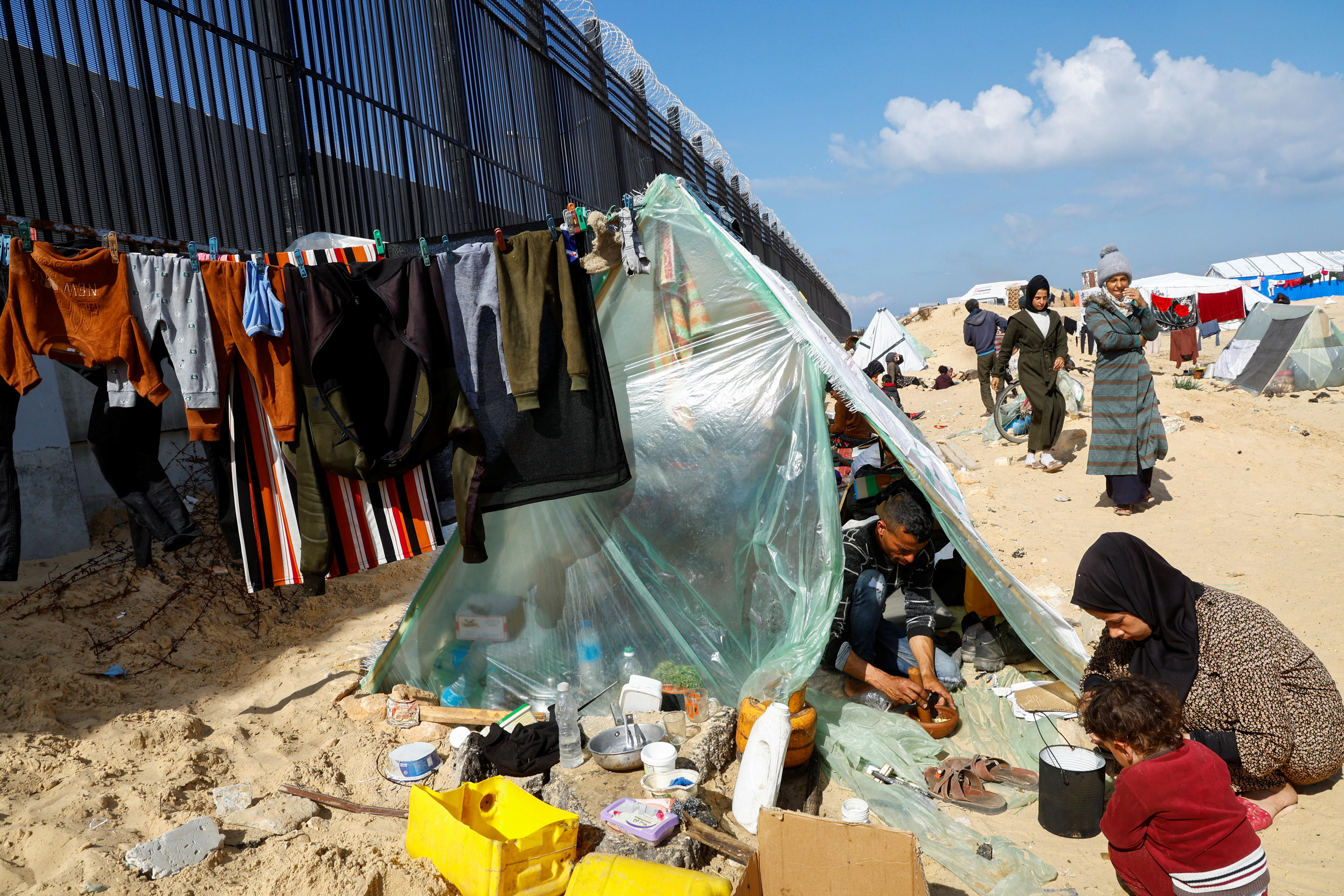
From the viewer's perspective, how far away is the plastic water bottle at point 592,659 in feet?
11.9

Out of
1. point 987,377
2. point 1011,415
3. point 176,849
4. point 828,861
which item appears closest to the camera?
point 828,861

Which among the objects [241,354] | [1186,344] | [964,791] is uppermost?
[241,354]

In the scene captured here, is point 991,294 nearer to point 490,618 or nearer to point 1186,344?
point 1186,344

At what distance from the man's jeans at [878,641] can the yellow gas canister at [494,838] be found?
5.47ft

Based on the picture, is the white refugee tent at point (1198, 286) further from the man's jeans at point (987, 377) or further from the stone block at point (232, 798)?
the stone block at point (232, 798)

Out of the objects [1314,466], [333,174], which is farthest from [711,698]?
[1314,466]

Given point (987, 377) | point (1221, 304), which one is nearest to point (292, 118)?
point (987, 377)

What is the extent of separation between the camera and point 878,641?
3852 mm

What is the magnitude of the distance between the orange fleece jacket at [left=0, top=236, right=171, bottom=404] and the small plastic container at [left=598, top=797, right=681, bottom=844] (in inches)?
91.9

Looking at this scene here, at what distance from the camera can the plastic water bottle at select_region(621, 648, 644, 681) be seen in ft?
11.8

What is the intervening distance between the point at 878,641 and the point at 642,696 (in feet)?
4.00

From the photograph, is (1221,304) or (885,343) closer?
(885,343)

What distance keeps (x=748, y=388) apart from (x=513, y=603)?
1.48 meters

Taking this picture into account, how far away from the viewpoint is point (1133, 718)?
226 centimetres
